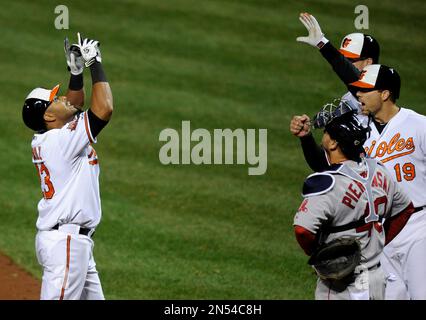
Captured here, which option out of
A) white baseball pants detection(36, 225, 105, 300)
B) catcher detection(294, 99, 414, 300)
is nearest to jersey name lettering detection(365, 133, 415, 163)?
catcher detection(294, 99, 414, 300)

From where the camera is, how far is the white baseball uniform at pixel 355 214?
4898 mm

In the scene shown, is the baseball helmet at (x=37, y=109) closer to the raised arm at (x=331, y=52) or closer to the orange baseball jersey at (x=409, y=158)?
the raised arm at (x=331, y=52)

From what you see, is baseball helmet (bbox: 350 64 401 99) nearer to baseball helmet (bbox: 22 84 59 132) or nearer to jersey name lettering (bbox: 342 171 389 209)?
jersey name lettering (bbox: 342 171 389 209)

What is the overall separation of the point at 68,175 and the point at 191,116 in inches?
208

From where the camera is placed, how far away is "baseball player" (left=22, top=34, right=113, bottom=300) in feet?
18.9

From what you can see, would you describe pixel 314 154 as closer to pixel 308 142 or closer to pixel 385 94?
pixel 308 142

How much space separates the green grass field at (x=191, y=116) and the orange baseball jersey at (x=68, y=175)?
6.59 ft

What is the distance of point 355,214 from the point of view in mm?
4961

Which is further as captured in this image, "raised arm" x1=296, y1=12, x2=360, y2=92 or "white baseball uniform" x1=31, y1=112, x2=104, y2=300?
"raised arm" x1=296, y1=12, x2=360, y2=92

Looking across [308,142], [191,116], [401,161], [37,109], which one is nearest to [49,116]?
[37,109]

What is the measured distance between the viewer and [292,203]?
373 inches

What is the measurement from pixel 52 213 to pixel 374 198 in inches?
86.9

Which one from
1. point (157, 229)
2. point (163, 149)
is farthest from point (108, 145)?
point (157, 229)

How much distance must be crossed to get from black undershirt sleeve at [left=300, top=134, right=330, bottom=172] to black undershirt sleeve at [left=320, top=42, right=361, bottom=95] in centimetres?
84
